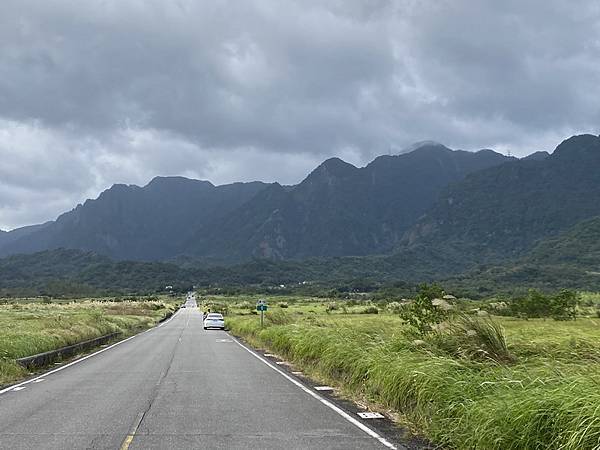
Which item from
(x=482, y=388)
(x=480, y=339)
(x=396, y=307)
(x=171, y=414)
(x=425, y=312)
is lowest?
(x=171, y=414)

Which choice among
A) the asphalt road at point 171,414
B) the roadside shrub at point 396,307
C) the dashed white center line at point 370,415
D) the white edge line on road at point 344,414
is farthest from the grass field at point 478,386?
the roadside shrub at point 396,307

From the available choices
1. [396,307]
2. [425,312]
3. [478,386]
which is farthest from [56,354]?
[478,386]

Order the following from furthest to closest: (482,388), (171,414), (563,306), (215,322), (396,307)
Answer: (563,306) < (215,322) < (396,307) < (171,414) < (482,388)

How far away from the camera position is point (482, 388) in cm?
828

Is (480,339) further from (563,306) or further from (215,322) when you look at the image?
(563,306)

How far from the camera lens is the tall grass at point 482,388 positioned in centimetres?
625

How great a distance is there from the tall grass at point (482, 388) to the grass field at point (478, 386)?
0.01 metres

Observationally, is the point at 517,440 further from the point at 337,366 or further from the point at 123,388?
the point at 123,388

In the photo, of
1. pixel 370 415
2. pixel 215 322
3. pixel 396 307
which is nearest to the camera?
pixel 370 415

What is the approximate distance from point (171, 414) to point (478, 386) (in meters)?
5.37

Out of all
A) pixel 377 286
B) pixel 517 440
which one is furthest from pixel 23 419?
pixel 377 286

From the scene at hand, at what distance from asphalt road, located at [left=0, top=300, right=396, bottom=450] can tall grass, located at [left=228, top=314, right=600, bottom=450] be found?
107 centimetres

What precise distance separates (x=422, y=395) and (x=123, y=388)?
8.22 meters

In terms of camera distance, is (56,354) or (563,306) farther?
(563,306)
